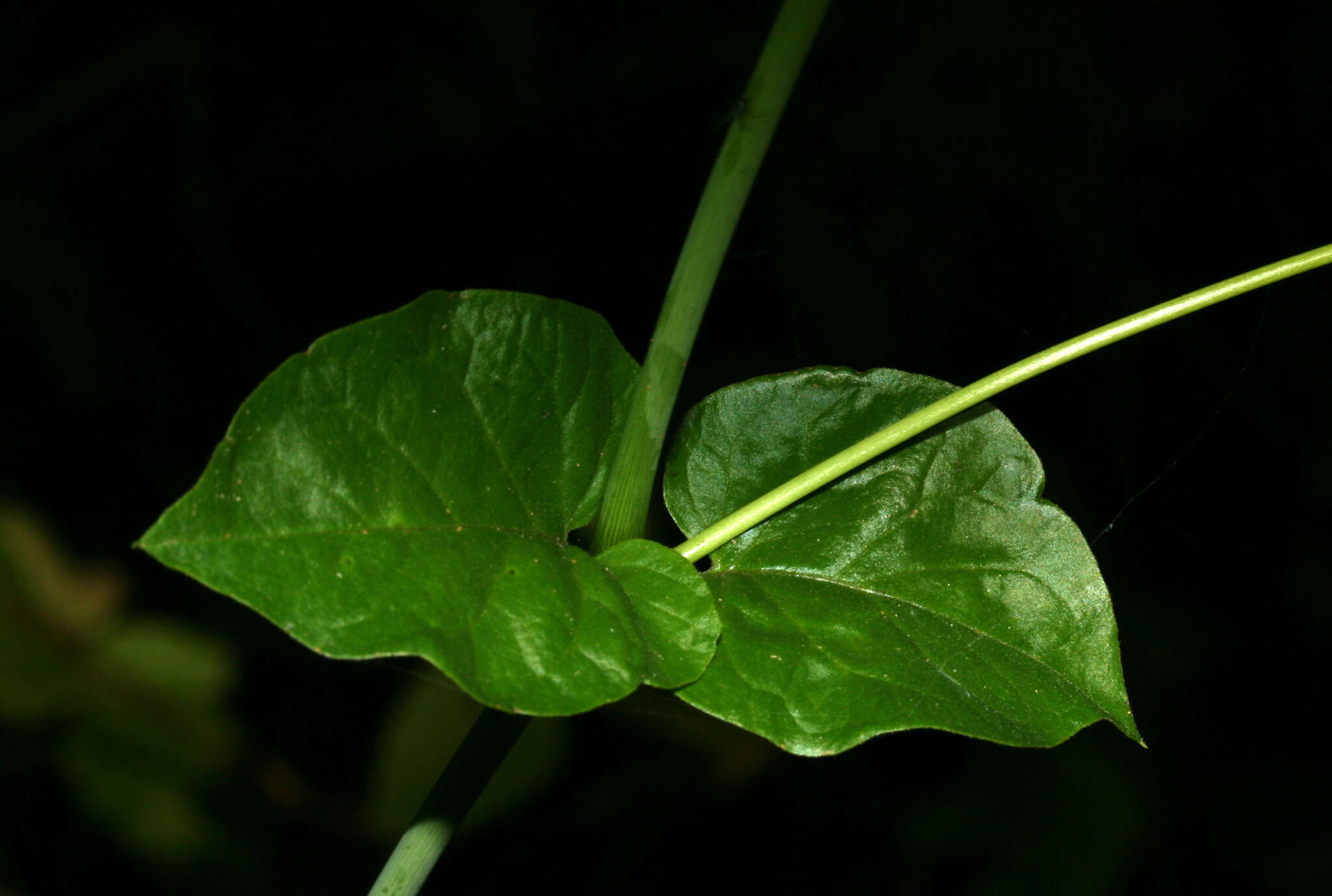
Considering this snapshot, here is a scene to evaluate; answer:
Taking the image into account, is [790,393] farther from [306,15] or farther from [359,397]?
[306,15]

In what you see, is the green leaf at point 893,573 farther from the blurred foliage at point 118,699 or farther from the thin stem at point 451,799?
the blurred foliage at point 118,699

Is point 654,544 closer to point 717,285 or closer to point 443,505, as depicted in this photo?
point 443,505

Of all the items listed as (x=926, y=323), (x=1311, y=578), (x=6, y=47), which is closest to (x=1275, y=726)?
(x=1311, y=578)

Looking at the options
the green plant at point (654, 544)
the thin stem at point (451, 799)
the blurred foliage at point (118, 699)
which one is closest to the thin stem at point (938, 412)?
the green plant at point (654, 544)

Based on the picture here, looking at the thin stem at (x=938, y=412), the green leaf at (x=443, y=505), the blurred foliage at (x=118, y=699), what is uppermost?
the green leaf at (x=443, y=505)

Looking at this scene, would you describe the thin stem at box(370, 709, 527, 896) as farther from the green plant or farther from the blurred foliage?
the blurred foliage

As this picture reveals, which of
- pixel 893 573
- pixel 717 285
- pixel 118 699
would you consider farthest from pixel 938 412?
pixel 118 699
